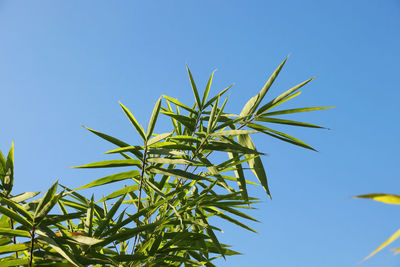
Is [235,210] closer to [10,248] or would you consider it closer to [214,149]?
[214,149]

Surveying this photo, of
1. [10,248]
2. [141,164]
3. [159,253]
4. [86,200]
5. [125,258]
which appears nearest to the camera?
[10,248]

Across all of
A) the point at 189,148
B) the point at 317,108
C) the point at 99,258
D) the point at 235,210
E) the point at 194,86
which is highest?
the point at 194,86

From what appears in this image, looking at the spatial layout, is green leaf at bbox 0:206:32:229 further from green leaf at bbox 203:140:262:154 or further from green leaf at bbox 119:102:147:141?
green leaf at bbox 203:140:262:154

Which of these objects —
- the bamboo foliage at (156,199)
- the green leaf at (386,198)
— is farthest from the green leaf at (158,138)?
the green leaf at (386,198)

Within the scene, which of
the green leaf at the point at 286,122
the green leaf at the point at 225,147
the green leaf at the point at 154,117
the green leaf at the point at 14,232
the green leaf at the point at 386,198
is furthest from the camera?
the green leaf at the point at 286,122

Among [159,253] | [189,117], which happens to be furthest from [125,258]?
[189,117]

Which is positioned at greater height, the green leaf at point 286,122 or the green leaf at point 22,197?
the green leaf at point 286,122

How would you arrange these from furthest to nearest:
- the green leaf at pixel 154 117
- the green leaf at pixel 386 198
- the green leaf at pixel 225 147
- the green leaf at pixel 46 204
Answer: the green leaf at pixel 225 147 < the green leaf at pixel 154 117 < the green leaf at pixel 46 204 < the green leaf at pixel 386 198

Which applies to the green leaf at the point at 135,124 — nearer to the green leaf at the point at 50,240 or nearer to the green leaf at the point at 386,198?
the green leaf at the point at 50,240

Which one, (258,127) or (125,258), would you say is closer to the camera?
(125,258)

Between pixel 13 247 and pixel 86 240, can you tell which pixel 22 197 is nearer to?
pixel 13 247

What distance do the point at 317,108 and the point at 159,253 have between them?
3.06 ft

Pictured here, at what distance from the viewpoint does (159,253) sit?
5.94 feet

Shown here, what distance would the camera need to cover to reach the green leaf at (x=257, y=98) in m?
1.77
